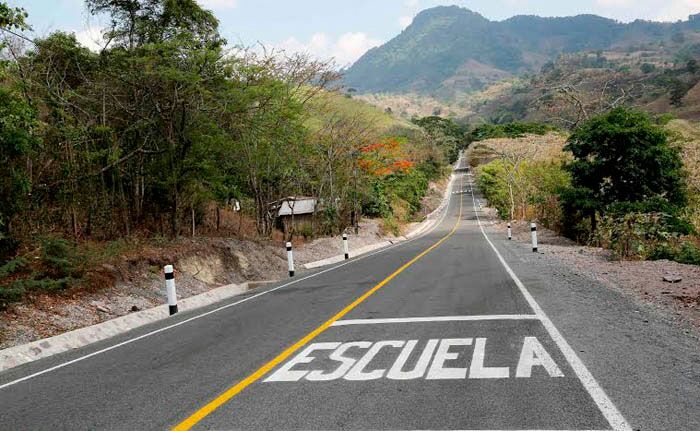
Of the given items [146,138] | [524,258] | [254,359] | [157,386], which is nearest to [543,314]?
[254,359]

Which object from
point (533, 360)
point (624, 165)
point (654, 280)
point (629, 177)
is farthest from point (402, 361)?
point (629, 177)

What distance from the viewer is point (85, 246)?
14.4 metres

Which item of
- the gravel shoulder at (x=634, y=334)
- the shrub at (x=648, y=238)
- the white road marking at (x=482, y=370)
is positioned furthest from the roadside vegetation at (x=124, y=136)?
the shrub at (x=648, y=238)

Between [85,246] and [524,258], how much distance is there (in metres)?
13.5

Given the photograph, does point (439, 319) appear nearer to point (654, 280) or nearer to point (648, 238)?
point (654, 280)

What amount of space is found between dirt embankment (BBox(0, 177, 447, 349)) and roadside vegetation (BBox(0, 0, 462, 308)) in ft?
1.09

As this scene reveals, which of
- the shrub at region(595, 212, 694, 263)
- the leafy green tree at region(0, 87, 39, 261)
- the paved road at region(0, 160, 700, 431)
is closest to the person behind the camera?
the paved road at region(0, 160, 700, 431)

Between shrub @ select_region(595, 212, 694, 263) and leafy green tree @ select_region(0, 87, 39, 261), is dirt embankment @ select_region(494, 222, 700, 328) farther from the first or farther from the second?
leafy green tree @ select_region(0, 87, 39, 261)

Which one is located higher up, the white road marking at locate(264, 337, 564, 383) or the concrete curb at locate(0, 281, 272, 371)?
the white road marking at locate(264, 337, 564, 383)

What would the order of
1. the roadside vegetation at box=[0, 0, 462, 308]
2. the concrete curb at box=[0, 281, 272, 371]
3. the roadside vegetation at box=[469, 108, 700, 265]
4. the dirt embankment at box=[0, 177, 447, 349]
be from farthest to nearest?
the roadside vegetation at box=[469, 108, 700, 265]
the roadside vegetation at box=[0, 0, 462, 308]
the dirt embankment at box=[0, 177, 447, 349]
the concrete curb at box=[0, 281, 272, 371]

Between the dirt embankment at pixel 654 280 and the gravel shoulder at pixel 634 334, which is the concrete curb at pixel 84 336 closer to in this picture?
the gravel shoulder at pixel 634 334

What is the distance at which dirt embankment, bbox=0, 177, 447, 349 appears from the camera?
9.91m

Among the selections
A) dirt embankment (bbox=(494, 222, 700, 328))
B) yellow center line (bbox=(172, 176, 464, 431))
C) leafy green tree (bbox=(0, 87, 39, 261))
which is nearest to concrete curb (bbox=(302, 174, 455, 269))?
dirt embankment (bbox=(494, 222, 700, 328))

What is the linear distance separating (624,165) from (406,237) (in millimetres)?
27879
